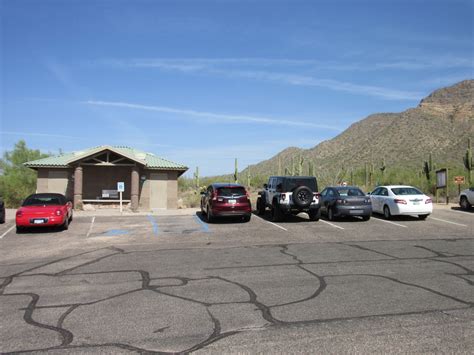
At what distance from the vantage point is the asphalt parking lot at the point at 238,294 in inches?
209

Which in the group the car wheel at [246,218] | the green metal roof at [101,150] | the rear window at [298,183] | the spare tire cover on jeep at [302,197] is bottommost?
the car wheel at [246,218]

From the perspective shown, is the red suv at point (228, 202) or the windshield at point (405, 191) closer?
the red suv at point (228, 202)

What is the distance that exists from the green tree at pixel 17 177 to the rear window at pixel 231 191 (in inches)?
843

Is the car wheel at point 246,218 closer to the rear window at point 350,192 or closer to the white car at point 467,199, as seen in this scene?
the rear window at point 350,192

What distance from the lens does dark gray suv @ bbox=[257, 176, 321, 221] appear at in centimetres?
1830

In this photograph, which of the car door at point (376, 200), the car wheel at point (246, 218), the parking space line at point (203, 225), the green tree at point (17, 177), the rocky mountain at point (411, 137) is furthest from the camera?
the rocky mountain at point (411, 137)

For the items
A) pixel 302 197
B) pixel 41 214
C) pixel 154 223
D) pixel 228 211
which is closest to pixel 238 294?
pixel 228 211

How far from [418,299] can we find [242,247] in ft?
21.6

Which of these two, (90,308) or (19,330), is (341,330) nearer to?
(90,308)

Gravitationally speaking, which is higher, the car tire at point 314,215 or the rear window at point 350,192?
the rear window at point 350,192

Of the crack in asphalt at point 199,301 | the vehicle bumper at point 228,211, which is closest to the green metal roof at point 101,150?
the vehicle bumper at point 228,211

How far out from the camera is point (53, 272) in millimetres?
9648

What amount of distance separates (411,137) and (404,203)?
5126 cm

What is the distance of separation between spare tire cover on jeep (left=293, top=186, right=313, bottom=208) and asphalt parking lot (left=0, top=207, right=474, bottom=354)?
11.5ft
